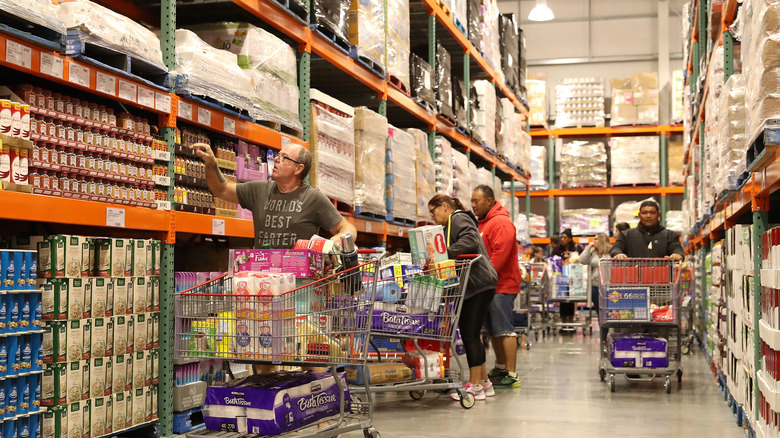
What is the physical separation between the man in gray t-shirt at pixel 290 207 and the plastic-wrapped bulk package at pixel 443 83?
15.4 ft

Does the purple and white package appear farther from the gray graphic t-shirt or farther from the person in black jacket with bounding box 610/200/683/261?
the person in black jacket with bounding box 610/200/683/261

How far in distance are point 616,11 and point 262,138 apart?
58.9 feet

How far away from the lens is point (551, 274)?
45.1 ft

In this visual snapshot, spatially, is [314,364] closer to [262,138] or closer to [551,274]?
[262,138]

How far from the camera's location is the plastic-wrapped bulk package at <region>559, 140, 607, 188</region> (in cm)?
1938

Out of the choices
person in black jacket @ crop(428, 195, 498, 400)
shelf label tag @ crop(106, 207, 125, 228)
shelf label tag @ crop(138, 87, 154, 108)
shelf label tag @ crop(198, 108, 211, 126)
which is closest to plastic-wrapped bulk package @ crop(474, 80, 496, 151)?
person in black jacket @ crop(428, 195, 498, 400)

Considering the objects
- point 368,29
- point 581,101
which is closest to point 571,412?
point 368,29

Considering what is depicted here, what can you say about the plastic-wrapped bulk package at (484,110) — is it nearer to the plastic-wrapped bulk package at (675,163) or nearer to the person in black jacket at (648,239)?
the person in black jacket at (648,239)

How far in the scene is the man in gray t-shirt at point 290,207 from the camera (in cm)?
463

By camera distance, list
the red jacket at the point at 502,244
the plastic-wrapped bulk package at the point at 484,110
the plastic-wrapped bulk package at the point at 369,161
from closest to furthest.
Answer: the plastic-wrapped bulk package at the point at 369,161 → the red jacket at the point at 502,244 → the plastic-wrapped bulk package at the point at 484,110

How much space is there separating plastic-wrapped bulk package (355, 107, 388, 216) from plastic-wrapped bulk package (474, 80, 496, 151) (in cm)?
361

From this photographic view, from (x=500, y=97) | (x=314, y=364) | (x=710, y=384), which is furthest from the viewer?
(x=500, y=97)

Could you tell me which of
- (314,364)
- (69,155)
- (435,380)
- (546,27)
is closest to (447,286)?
(435,380)

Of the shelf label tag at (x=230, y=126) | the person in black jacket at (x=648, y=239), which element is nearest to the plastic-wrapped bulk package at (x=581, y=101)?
the person in black jacket at (x=648, y=239)
